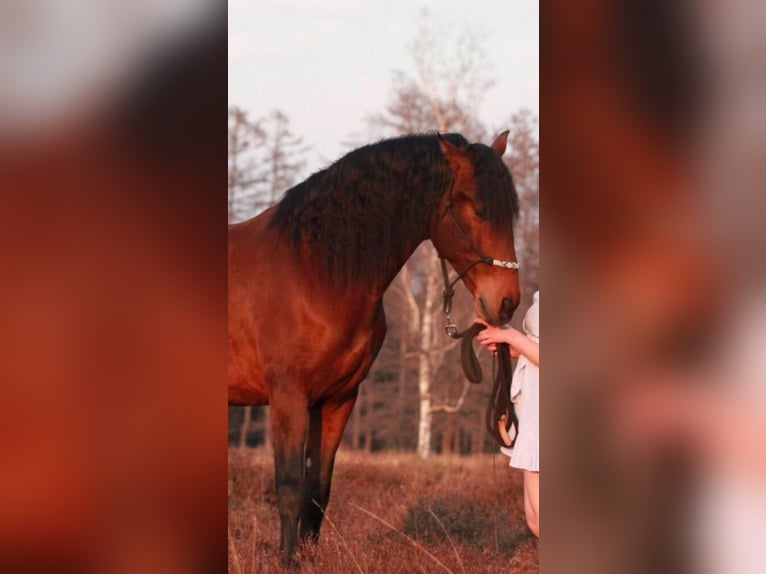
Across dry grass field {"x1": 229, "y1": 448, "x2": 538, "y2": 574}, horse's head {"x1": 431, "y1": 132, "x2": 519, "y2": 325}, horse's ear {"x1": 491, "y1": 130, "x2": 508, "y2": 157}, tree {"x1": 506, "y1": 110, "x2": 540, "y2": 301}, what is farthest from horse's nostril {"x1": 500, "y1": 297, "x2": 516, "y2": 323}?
dry grass field {"x1": 229, "y1": 448, "x2": 538, "y2": 574}

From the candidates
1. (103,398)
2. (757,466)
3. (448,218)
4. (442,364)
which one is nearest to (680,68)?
(757,466)

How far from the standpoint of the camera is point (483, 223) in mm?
3252

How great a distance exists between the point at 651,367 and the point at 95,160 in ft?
3.80

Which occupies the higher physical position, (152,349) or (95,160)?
(95,160)

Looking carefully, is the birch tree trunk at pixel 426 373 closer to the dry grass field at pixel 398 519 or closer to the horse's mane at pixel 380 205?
the dry grass field at pixel 398 519

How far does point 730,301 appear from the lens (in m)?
1.73

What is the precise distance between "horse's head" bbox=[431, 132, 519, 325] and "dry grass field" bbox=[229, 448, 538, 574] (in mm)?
735

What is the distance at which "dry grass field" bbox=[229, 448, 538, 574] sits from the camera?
3.37m

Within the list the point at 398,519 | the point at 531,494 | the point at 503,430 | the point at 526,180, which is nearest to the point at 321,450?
the point at 398,519

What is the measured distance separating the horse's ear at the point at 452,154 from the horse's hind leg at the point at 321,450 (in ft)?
2.94

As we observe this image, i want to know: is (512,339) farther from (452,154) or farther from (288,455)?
(288,455)

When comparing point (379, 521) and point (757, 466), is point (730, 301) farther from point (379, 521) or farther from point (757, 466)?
point (379, 521)

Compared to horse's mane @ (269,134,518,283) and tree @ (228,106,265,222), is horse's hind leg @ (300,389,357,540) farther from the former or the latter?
tree @ (228,106,265,222)

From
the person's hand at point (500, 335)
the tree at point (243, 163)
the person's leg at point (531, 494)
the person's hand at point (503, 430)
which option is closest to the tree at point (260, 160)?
the tree at point (243, 163)
